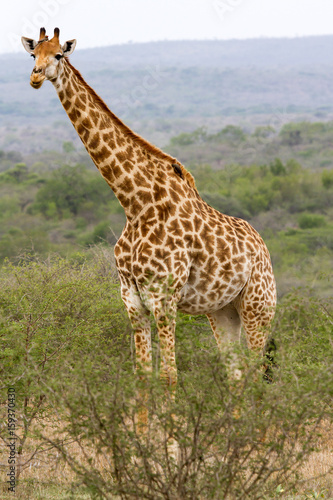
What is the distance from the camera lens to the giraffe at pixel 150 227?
5.46 meters

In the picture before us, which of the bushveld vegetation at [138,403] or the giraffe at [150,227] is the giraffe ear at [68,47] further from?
the bushveld vegetation at [138,403]

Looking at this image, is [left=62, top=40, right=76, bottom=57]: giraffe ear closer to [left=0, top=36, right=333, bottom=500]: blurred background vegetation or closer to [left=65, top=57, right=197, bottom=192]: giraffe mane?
[left=65, top=57, right=197, bottom=192]: giraffe mane

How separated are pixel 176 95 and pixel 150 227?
430 ft

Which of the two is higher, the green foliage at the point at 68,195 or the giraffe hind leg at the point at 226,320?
the giraffe hind leg at the point at 226,320

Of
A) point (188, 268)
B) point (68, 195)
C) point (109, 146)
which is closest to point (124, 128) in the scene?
point (109, 146)

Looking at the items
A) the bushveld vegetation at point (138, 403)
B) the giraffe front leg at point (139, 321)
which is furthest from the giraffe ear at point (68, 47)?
the bushveld vegetation at point (138, 403)

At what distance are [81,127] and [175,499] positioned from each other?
2628 millimetres

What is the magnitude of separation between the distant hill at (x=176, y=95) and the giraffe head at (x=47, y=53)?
274 feet

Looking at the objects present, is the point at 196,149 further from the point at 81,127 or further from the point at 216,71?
the point at 216,71

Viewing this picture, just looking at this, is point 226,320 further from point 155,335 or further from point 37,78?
point 37,78

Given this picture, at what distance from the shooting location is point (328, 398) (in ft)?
15.6

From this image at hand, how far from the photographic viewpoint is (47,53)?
5289 millimetres

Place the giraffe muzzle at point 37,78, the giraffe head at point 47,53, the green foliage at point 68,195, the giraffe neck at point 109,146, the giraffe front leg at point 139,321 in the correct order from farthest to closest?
the green foliage at point 68,195 < the giraffe front leg at point 139,321 < the giraffe neck at point 109,146 < the giraffe head at point 47,53 < the giraffe muzzle at point 37,78

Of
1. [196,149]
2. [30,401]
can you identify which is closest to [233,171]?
[196,149]
